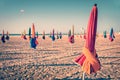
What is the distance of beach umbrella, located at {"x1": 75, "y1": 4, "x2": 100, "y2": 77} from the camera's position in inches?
217

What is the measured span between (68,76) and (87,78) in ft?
3.46

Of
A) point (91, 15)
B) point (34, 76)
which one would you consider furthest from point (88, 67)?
point (34, 76)

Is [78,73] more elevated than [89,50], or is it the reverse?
[89,50]

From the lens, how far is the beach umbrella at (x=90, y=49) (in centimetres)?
551

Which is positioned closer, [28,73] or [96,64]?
[96,64]

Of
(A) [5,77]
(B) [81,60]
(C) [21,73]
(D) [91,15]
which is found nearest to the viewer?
(D) [91,15]

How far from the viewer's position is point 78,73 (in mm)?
11156

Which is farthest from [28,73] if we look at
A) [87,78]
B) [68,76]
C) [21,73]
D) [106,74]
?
[106,74]

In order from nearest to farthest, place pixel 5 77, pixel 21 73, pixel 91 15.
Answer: pixel 91 15 < pixel 5 77 < pixel 21 73

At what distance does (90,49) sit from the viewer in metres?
5.73

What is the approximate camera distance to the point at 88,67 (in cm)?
576

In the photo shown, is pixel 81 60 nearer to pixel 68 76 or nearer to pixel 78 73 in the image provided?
pixel 68 76

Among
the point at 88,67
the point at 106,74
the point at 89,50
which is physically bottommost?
the point at 106,74

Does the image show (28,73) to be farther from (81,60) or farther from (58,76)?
(81,60)
